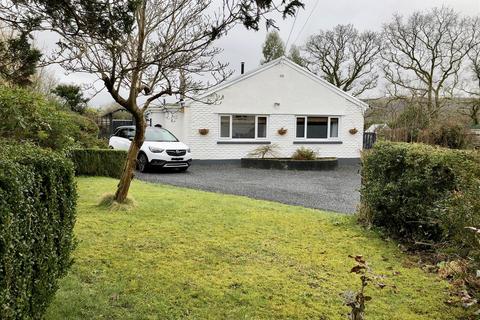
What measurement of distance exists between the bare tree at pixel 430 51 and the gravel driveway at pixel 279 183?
13.5 metres

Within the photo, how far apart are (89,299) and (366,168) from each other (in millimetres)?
5179

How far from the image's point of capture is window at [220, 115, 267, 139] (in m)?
18.6

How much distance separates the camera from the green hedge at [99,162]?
40.8 ft

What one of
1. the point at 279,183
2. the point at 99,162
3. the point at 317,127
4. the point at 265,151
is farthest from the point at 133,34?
the point at 317,127

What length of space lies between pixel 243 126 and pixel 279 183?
6773mm

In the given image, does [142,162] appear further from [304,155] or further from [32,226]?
[32,226]

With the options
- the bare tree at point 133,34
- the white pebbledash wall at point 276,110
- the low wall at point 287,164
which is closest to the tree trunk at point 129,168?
the bare tree at point 133,34

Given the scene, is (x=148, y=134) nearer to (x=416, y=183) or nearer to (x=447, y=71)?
(x=416, y=183)

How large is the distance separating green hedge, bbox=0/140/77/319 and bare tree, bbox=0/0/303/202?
4.43ft

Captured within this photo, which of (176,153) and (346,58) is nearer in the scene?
(176,153)

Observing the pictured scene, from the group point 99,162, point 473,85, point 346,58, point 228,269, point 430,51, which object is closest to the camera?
point 228,269

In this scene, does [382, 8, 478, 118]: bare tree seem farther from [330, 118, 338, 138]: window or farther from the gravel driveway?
the gravel driveway

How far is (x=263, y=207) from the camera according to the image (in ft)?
26.9

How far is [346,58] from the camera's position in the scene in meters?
32.2
